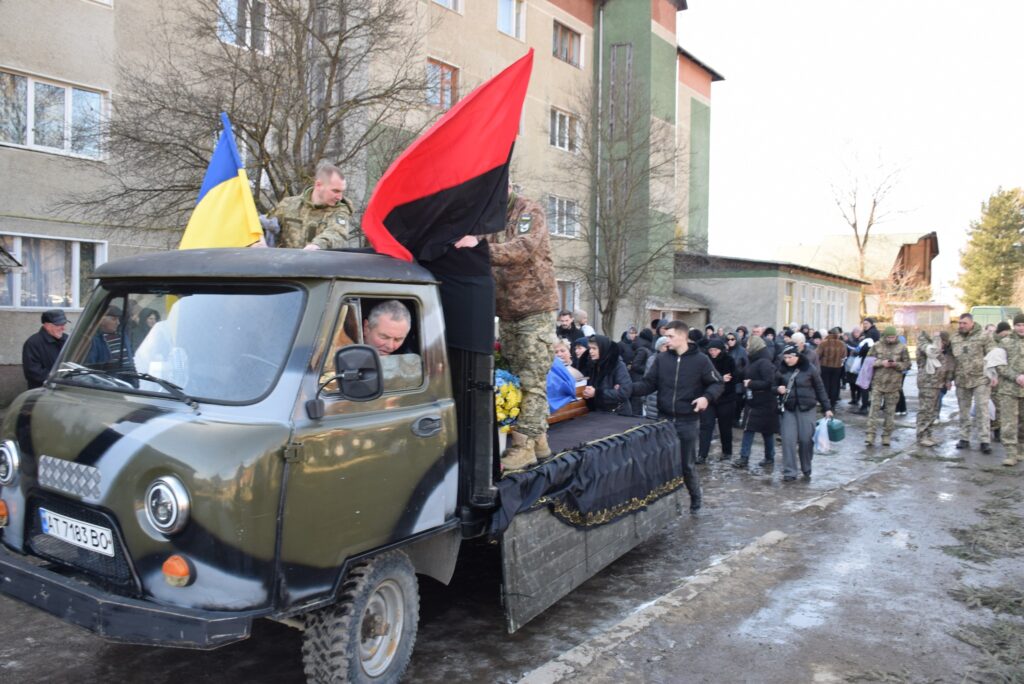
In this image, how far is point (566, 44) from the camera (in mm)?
27969

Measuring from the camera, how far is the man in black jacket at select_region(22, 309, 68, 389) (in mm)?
8570

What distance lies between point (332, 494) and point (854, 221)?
54599mm

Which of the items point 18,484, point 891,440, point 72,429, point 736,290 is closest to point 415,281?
point 72,429

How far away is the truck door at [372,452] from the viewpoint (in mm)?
3402

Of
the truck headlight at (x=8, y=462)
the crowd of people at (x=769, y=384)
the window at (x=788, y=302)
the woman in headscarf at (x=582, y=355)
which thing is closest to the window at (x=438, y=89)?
the crowd of people at (x=769, y=384)

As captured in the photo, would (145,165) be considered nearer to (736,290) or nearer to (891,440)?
(891,440)

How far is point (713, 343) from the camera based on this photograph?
1330 centimetres

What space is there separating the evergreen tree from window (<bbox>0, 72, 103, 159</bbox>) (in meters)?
67.4

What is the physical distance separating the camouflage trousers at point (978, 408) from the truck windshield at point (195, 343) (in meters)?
12.0

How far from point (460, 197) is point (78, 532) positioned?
102 inches

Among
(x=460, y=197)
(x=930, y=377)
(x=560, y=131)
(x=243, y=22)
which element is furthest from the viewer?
(x=560, y=131)

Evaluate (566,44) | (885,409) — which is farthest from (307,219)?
(566,44)

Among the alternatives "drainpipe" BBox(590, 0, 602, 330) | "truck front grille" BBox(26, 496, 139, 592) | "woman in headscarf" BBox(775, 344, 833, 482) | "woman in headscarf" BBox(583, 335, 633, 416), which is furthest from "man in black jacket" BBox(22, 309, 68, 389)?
"drainpipe" BBox(590, 0, 602, 330)

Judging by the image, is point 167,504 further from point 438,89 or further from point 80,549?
point 438,89
